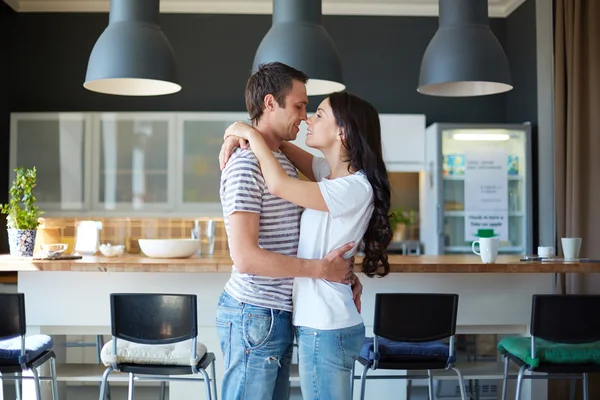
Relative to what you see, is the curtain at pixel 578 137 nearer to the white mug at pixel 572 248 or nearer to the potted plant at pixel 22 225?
the white mug at pixel 572 248

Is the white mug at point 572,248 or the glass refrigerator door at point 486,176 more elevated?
the glass refrigerator door at point 486,176

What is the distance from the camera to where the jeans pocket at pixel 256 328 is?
1778 millimetres

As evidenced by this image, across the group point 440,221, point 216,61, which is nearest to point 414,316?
point 440,221

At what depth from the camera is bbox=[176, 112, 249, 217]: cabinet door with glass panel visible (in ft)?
18.2

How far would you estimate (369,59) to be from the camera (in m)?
6.05

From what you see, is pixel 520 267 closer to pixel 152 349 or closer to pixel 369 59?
pixel 152 349

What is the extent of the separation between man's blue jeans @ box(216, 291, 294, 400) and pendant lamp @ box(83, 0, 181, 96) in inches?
70.1

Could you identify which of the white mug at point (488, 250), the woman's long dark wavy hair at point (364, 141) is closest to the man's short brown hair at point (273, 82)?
the woman's long dark wavy hair at point (364, 141)

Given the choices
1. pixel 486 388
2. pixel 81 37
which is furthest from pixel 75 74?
pixel 486 388

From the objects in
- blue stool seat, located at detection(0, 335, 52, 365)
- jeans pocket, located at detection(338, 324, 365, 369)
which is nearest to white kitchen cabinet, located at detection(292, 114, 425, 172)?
blue stool seat, located at detection(0, 335, 52, 365)

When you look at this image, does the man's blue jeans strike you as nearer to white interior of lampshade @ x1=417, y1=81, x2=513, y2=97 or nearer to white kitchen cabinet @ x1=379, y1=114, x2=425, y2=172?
white interior of lampshade @ x1=417, y1=81, x2=513, y2=97

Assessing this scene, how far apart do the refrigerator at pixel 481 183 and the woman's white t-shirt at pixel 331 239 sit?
3659 millimetres

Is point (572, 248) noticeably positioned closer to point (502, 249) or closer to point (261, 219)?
point (502, 249)

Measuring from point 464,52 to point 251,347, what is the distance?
2126 mm
